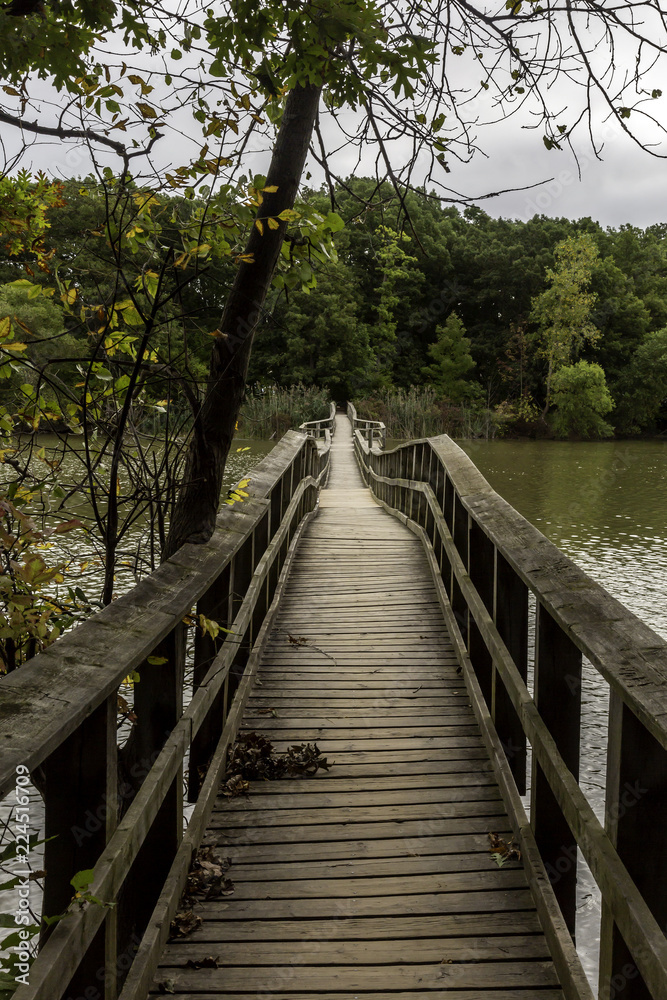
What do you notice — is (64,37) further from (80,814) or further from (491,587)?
(491,587)

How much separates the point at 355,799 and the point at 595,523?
45.0 ft

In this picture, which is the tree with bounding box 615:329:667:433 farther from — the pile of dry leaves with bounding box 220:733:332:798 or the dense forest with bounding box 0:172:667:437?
the pile of dry leaves with bounding box 220:733:332:798

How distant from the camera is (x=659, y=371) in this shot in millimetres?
42594

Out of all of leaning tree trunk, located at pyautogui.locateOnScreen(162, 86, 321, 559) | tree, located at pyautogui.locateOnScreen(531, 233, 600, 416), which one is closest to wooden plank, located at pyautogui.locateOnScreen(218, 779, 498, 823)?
leaning tree trunk, located at pyautogui.locateOnScreen(162, 86, 321, 559)

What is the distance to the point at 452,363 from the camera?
46.4 metres

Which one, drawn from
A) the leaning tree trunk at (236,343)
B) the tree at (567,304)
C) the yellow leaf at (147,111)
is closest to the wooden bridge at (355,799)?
the leaning tree trunk at (236,343)

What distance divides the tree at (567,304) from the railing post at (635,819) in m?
40.5

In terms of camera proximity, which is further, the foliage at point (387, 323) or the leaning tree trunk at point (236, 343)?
the foliage at point (387, 323)

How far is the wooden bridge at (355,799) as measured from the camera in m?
1.44

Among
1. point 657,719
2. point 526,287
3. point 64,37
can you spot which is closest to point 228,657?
point 657,719

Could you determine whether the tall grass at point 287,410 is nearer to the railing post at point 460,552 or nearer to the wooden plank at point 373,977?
the railing post at point 460,552

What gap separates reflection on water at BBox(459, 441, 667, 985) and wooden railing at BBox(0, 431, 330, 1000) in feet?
9.37

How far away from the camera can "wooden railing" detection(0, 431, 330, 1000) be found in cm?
129

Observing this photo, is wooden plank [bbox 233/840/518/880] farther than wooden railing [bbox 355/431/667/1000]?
Yes
